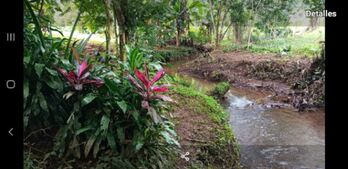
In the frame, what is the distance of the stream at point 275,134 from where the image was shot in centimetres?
332

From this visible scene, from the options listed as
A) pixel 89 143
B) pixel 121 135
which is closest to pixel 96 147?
pixel 89 143

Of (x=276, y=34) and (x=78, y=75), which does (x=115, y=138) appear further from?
(x=276, y=34)

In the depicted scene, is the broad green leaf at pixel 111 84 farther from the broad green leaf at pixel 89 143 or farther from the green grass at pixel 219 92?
the green grass at pixel 219 92

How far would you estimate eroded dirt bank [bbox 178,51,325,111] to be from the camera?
18.4 ft

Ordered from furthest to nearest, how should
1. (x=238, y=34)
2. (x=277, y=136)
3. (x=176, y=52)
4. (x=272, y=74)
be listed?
(x=238, y=34) < (x=176, y=52) < (x=272, y=74) < (x=277, y=136)

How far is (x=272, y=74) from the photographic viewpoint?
7.36 m

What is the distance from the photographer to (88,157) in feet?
6.21

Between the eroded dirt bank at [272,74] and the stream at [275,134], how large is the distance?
0.37m

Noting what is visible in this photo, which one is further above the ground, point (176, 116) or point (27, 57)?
point (27, 57)

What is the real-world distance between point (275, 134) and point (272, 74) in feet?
11.3
